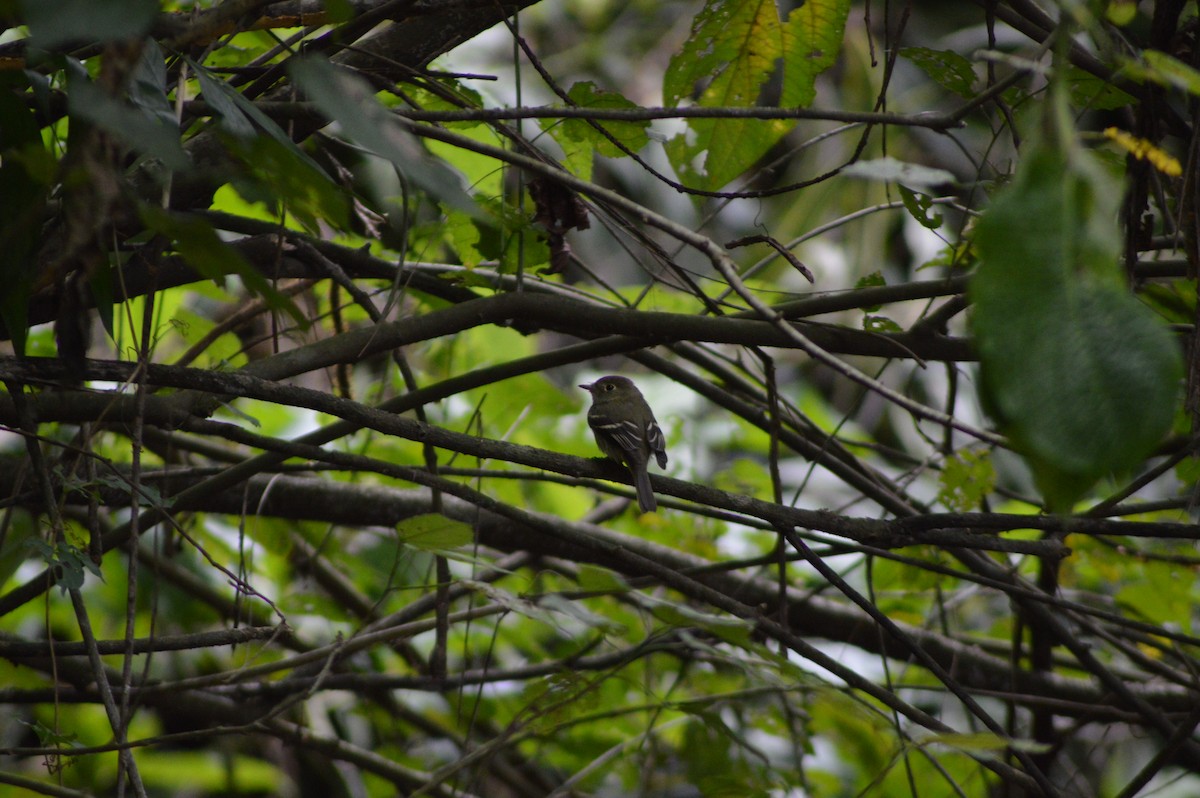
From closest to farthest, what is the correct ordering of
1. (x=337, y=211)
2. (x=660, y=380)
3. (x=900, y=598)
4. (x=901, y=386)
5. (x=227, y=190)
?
(x=337, y=211)
(x=227, y=190)
(x=900, y=598)
(x=660, y=380)
(x=901, y=386)

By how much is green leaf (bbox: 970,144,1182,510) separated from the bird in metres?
2.50

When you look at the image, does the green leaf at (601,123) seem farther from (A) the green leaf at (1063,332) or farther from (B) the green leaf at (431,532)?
(A) the green leaf at (1063,332)

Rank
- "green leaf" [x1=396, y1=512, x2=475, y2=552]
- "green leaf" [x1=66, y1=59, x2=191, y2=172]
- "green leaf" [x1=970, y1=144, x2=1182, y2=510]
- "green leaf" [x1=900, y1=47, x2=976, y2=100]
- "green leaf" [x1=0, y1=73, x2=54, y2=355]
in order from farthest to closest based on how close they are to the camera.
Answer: "green leaf" [x1=900, y1=47, x2=976, y2=100]
"green leaf" [x1=396, y1=512, x2=475, y2=552]
"green leaf" [x1=0, y1=73, x2=54, y2=355]
"green leaf" [x1=66, y1=59, x2=191, y2=172]
"green leaf" [x1=970, y1=144, x2=1182, y2=510]

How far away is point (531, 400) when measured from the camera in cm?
408

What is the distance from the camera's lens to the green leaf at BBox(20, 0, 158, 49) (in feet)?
3.44

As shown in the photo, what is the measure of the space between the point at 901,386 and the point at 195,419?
22.5 feet

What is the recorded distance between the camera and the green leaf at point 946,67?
2.71 metres

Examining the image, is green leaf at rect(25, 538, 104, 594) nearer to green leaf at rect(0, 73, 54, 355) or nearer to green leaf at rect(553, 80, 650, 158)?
green leaf at rect(0, 73, 54, 355)

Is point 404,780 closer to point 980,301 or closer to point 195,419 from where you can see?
point 195,419

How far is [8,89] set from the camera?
196cm

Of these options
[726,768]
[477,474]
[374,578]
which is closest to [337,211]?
[477,474]

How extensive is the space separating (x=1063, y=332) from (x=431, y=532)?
173cm

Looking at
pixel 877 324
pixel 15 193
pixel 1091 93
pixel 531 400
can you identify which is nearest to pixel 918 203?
pixel 877 324

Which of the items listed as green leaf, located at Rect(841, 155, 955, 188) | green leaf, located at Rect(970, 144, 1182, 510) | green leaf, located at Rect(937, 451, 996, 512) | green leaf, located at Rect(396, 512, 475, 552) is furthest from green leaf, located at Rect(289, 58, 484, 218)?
green leaf, located at Rect(937, 451, 996, 512)
